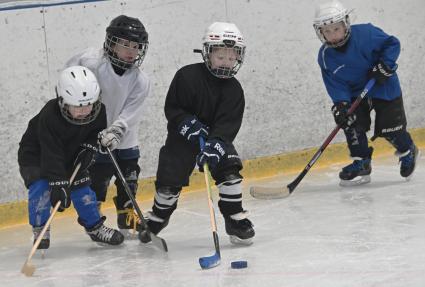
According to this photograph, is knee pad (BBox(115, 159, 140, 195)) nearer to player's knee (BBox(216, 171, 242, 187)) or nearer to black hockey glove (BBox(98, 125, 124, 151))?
black hockey glove (BBox(98, 125, 124, 151))

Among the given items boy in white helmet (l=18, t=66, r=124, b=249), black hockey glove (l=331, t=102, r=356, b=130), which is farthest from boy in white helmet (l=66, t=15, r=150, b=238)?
black hockey glove (l=331, t=102, r=356, b=130)

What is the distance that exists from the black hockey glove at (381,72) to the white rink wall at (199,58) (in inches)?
34.6

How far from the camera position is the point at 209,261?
371cm

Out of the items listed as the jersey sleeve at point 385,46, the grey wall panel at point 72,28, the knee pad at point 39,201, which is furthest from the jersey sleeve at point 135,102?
the jersey sleeve at point 385,46

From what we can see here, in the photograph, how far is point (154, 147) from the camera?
535 cm

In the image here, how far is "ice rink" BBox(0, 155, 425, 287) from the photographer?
11.7 ft

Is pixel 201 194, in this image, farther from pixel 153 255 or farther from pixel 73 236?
pixel 153 255

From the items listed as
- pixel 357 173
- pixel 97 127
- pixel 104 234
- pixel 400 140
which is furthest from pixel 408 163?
pixel 97 127

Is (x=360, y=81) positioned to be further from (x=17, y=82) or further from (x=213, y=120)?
(x=17, y=82)

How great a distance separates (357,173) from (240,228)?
4.63 feet

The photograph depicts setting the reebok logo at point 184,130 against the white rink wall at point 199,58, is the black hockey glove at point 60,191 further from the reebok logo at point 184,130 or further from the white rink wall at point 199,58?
the white rink wall at point 199,58

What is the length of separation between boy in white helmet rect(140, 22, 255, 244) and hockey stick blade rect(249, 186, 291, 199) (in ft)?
2.99

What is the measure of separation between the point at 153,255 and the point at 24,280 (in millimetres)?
545

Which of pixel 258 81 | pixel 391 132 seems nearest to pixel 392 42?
pixel 391 132
